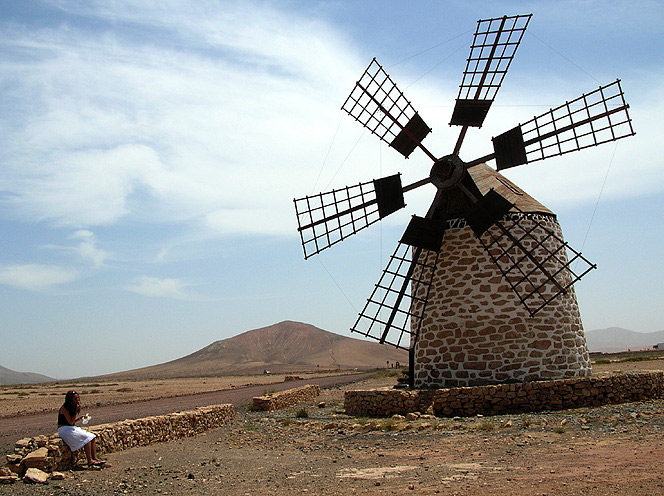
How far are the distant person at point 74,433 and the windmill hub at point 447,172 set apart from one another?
945 cm

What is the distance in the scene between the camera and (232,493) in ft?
21.8

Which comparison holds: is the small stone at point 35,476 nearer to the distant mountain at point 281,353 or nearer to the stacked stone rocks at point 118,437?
the stacked stone rocks at point 118,437

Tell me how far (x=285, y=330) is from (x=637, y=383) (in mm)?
126673

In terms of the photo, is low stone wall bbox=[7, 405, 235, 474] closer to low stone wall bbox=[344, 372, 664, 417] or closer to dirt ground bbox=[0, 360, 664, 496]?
dirt ground bbox=[0, 360, 664, 496]

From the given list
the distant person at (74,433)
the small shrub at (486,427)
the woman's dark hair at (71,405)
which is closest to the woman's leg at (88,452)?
the distant person at (74,433)

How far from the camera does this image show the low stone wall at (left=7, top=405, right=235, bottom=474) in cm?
742

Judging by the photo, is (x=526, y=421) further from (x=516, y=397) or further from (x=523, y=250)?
(x=523, y=250)

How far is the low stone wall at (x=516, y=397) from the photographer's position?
39.8 ft

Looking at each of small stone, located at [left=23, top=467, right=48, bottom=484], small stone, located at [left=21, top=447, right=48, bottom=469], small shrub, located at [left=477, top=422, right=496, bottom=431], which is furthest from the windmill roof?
small stone, located at [left=23, top=467, right=48, bottom=484]

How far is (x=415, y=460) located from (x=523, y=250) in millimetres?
6823

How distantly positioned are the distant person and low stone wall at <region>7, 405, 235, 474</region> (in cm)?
15

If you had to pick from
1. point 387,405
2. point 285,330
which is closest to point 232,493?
point 387,405

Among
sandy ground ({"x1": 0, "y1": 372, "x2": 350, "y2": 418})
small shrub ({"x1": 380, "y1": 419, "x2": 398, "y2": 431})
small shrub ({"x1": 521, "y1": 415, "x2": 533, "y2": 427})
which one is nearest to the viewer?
small shrub ({"x1": 521, "y1": 415, "x2": 533, "y2": 427})

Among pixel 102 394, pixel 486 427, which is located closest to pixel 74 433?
pixel 486 427
